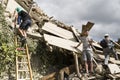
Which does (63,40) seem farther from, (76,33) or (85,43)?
(76,33)

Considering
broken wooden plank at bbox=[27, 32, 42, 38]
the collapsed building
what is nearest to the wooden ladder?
the collapsed building

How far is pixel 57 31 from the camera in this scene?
14469mm

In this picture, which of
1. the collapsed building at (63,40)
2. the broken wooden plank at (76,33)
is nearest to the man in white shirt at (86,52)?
the collapsed building at (63,40)

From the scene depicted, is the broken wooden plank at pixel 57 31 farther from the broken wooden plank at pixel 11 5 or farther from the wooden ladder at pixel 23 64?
the wooden ladder at pixel 23 64

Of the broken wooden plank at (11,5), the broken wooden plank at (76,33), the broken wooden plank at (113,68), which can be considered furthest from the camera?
the broken wooden plank at (76,33)

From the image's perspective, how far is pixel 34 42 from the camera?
1325cm

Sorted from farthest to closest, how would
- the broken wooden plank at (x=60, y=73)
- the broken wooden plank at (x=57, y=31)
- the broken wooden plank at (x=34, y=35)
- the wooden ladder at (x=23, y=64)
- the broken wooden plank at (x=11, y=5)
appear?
the broken wooden plank at (x=57, y=31)
the broken wooden plank at (x=11, y=5)
the broken wooden plank at (x=34, y=35)
the broken wooden plank at (x=60, y=73)
the wooden ladder at (x=23, y=64)

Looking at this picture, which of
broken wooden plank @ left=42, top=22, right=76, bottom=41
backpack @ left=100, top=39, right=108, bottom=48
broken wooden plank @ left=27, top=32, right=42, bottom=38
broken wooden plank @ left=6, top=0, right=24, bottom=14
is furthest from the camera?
backpack @ left=100, top=39, right=108, bottom=48

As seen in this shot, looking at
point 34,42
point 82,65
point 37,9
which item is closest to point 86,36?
point 82,65

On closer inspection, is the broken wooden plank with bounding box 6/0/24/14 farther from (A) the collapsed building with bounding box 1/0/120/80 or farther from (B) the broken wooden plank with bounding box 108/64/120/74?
(B) the broken wooden plank with bounding box 108/64/120/74

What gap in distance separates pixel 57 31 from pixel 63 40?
0.62 meters

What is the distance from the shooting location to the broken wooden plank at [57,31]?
1415 cm

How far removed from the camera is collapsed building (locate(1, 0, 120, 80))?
13.3 m

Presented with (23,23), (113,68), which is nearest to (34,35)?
(23,23)
